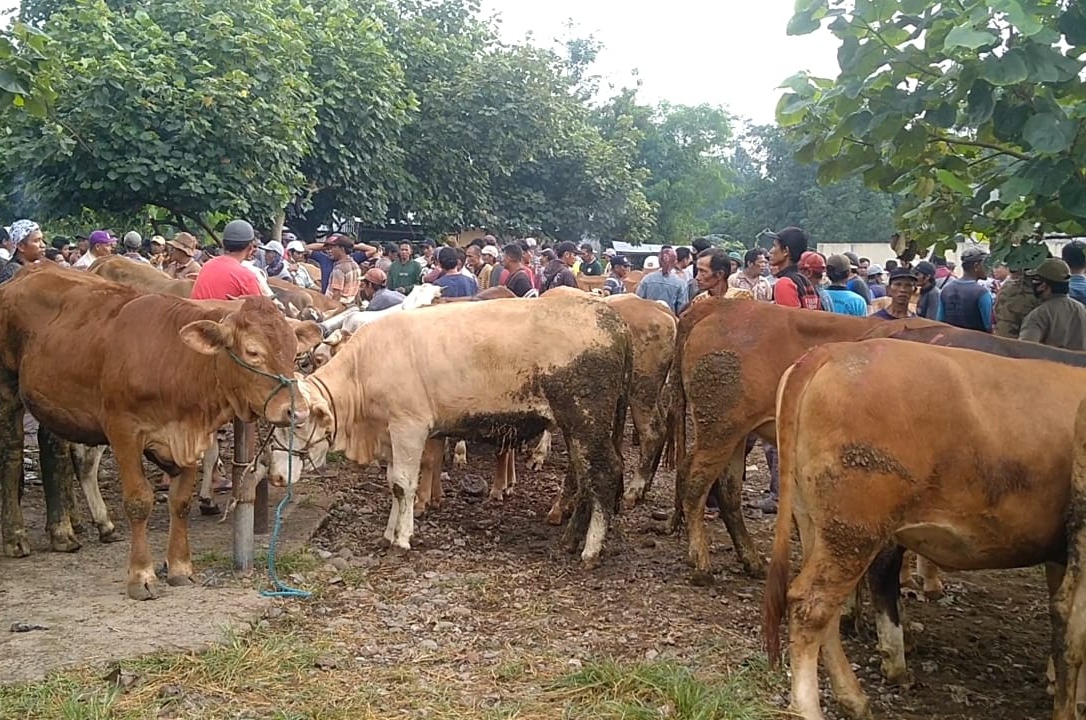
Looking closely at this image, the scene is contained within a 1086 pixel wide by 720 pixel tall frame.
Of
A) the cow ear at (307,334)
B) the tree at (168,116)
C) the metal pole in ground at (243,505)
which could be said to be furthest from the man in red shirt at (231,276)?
the tree at (168,116)

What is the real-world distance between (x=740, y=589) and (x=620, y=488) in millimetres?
1172

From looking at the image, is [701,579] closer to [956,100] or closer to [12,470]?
[956,100]

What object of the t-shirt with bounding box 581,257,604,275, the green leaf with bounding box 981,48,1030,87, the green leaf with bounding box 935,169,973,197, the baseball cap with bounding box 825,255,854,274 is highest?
the green leaf with bounding box 981,48,1030,87

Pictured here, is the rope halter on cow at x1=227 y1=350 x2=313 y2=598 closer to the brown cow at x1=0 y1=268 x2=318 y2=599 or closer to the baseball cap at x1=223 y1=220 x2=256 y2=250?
the brown cow at x1=0 y1=268 x2=318 y2=599

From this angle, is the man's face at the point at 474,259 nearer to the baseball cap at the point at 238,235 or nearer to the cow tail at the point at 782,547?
the baseball cap at the point at 238,235

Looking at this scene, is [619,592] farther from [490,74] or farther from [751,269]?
[490,74]

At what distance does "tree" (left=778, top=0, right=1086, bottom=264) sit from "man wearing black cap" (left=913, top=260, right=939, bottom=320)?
4.44 m

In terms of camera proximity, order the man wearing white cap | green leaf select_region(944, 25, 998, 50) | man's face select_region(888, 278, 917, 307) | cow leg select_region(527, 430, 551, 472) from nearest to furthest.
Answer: green leaf select_region(944, 25, 998, 50)
man's face select_region(888, 278, 917, 307)
cow leg select_region(527, 430, 551, 472)
the man wearing white cap

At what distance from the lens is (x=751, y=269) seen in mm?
11125

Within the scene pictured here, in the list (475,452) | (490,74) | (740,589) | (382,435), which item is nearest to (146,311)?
(382,435)

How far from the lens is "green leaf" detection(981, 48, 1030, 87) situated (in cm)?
455

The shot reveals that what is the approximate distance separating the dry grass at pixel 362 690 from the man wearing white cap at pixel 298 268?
9577 mm

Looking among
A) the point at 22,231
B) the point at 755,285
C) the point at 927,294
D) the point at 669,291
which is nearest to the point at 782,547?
the point at 755,285

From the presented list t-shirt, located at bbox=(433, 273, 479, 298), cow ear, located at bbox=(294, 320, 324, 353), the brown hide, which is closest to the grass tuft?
cow ear, located at bbox=(294, 320, 324, 353)
